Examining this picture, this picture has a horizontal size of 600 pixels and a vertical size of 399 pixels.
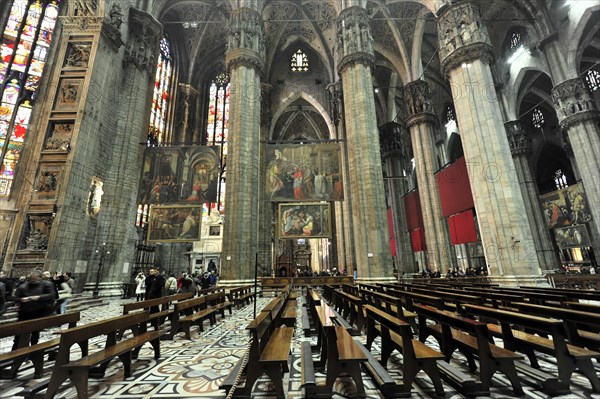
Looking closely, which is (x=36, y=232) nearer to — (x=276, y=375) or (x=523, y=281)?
(x=276, y=375)

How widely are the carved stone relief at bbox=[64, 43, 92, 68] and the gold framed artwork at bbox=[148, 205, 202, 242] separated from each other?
6.24 metres

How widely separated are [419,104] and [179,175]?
1575 centimetres

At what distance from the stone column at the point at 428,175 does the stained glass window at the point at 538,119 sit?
1388cm

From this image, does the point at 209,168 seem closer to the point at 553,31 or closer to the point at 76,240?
the point at 76,240

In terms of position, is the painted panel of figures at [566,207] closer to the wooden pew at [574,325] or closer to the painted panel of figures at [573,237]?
the painted panel of figures at [573,237]

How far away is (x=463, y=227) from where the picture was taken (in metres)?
14.0

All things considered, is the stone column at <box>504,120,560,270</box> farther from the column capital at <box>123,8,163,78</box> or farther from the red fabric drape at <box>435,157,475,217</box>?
the column capital at <box>123,8,163,78</box>

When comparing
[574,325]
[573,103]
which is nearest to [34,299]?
[574,325]

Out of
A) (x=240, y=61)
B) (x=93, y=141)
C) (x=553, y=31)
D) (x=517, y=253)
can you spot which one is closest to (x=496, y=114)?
(x=517, y=253)

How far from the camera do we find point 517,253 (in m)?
9.52

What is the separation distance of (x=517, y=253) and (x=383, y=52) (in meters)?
16.3

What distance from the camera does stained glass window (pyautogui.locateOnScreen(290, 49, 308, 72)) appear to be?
24342 millimetres

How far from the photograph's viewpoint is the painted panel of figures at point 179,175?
1302 centimetres

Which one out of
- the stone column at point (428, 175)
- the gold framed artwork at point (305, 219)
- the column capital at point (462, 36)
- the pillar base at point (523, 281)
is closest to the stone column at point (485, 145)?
the column capital at point (462, 36)
